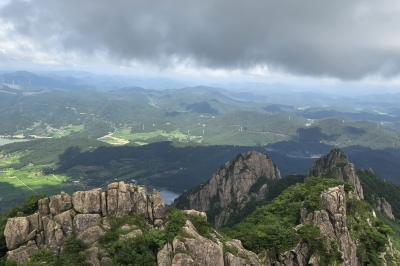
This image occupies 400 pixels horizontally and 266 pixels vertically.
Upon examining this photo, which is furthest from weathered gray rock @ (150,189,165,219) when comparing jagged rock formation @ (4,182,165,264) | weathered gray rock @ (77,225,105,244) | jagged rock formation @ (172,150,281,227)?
jagged rock formation @ (172,150,281,227)

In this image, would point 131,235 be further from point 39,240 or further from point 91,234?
point 39,240

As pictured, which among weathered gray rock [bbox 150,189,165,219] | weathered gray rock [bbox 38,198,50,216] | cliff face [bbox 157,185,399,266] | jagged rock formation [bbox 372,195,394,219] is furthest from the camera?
jagged rock formation [bbox 372,195,394,219]

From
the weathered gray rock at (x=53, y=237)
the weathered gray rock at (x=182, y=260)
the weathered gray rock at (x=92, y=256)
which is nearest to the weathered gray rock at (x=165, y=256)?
the weathered gray rock at (x=182, y=260)

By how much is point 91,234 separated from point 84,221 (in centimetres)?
224

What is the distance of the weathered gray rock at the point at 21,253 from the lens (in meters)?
34.3

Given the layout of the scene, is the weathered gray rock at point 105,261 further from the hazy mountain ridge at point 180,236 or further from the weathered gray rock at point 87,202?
the weathered gray rock at point 87,202

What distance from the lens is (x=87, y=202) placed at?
38469mm

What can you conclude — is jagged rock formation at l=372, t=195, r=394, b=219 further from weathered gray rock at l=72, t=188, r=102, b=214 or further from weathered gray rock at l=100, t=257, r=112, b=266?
weathered gray rock at l=100, t=257, r=112, b=266

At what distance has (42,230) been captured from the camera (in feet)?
121

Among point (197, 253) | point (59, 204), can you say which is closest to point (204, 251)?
point (197, 253)

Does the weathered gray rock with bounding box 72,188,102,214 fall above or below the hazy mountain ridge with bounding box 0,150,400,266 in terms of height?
above

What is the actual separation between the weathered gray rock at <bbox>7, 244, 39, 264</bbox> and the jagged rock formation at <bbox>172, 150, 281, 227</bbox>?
90478mm

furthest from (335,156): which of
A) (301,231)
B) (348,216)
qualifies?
(301,231)

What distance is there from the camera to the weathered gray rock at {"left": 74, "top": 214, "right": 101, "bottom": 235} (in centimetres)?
3656
